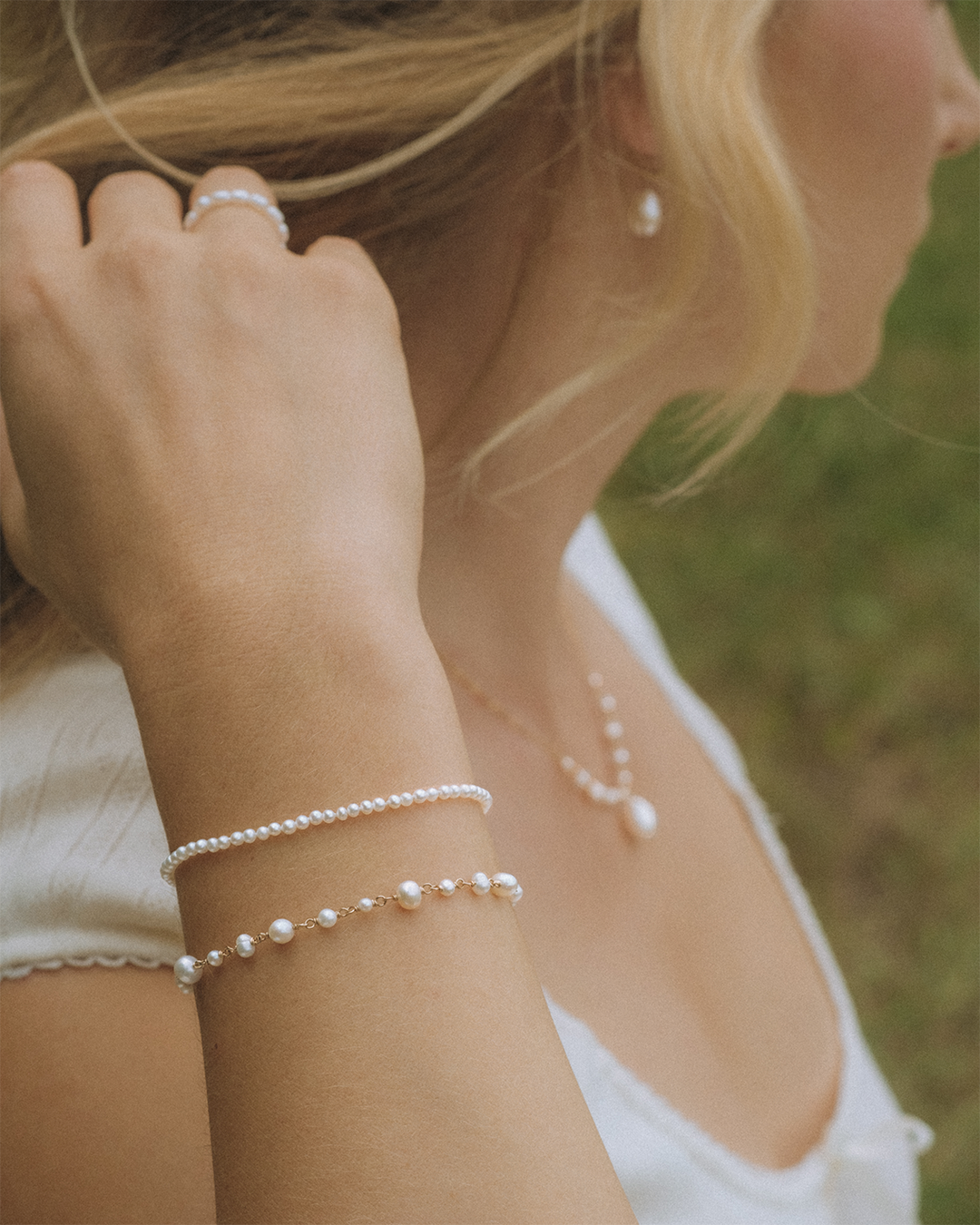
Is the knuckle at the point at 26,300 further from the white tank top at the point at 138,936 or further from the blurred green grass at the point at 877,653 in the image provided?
the blurred green grass at the point at 877,653

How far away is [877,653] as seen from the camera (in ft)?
10.5

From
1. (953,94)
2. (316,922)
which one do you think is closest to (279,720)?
A: (316,922)

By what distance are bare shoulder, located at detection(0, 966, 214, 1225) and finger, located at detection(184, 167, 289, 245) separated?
0.61m

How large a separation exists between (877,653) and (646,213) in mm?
2209

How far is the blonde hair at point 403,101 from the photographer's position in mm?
1071

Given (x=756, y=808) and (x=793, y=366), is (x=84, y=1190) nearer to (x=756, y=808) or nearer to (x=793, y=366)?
(x=793, y=366)

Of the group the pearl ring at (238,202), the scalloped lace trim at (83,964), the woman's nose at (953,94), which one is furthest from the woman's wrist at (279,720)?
the woman's nose at (953,94)

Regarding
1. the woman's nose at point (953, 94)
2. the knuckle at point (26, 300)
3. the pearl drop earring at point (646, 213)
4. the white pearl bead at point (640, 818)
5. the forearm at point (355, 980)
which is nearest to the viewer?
the forearm at point (355, 980)

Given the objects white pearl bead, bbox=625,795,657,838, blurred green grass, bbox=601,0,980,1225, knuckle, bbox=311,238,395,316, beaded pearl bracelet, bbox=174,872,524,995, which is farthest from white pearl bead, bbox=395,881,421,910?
blurred green grass, bbox=601,0,980,1225

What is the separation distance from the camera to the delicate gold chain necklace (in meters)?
1.51

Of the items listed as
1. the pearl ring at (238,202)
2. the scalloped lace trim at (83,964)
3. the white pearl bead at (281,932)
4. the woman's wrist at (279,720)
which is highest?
the pearl ring at (238,202)

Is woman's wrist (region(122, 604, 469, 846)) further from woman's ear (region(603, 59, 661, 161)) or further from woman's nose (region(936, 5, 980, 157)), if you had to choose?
woman's nose (region(936, 5, 980, 157))

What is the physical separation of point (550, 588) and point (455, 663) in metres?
0.18

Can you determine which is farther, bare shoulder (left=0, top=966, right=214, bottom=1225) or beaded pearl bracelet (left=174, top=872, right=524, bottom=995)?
bare shoulder (left=0, top=966, right=214, bottom=1225)
